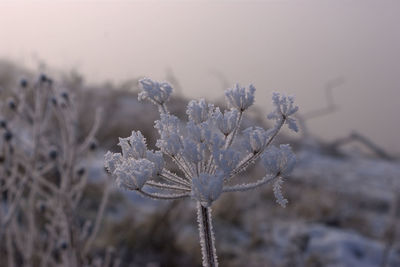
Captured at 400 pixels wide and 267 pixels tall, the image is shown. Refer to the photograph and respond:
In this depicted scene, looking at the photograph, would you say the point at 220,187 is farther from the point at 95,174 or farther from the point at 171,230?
the point at 95,174

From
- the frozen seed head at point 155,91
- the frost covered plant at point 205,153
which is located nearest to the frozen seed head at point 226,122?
the frost covered plant at point 205,153

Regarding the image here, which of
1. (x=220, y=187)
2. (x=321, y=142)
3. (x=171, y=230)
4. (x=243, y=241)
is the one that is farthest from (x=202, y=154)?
(x=321, y=142)

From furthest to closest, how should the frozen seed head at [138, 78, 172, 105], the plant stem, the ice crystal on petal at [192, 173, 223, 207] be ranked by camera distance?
the frozen seed head at [138, 78, 172, 105] < the plant stem < the ice crystal on petal at [192, 173, 223, 207]

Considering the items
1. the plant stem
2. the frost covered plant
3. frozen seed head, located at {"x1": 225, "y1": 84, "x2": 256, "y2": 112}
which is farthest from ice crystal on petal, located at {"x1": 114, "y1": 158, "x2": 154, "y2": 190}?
frozen seed head, located at {"x1": 225, "y1": 84, "x2": 256, "y2": 112}

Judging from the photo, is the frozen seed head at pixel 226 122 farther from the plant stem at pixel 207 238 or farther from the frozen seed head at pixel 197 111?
the plant stem at pixel 207 238

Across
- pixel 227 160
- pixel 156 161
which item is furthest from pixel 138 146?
pixel 227 160

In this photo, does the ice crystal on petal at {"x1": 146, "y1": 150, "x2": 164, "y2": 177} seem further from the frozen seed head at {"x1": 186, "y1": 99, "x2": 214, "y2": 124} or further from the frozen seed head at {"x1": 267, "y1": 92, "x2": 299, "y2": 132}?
the frozen seed head at {"x1": 267, "y1": 92, "x2": 299, "y2": 132}

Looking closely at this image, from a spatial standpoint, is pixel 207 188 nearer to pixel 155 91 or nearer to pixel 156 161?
pixel 156 161
